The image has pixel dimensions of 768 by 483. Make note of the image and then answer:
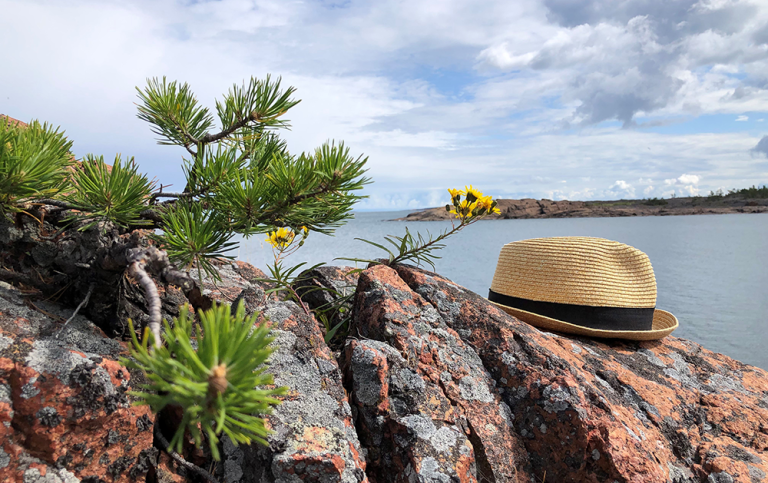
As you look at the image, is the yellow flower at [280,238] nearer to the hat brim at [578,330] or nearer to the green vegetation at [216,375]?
the hat brim at [578,330]

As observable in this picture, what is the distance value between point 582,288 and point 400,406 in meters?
2.22

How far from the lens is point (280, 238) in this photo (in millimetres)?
3617

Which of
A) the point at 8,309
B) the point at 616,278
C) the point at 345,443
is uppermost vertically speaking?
the point at 8,309

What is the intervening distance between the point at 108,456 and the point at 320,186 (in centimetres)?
123

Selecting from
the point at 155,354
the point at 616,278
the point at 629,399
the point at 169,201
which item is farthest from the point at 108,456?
the point at 616,278

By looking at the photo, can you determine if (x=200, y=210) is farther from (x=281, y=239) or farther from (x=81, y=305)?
(x=281, y=239)

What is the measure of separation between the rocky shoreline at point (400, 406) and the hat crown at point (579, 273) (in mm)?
571

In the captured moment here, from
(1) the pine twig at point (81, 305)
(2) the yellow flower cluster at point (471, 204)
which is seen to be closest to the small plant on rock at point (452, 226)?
(2) the yellow flower cluster at point (471, 204)

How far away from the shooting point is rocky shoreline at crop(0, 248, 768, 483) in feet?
4.74

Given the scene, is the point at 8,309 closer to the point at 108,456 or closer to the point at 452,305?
the point at 108,456

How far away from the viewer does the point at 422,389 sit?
2.02 m

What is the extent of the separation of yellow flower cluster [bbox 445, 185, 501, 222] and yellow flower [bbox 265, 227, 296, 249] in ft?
4.55

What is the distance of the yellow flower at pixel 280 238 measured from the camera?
361cm

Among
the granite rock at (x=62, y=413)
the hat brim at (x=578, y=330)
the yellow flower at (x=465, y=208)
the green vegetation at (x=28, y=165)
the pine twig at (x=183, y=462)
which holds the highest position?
the green vegetation at (x=28, y=165)
